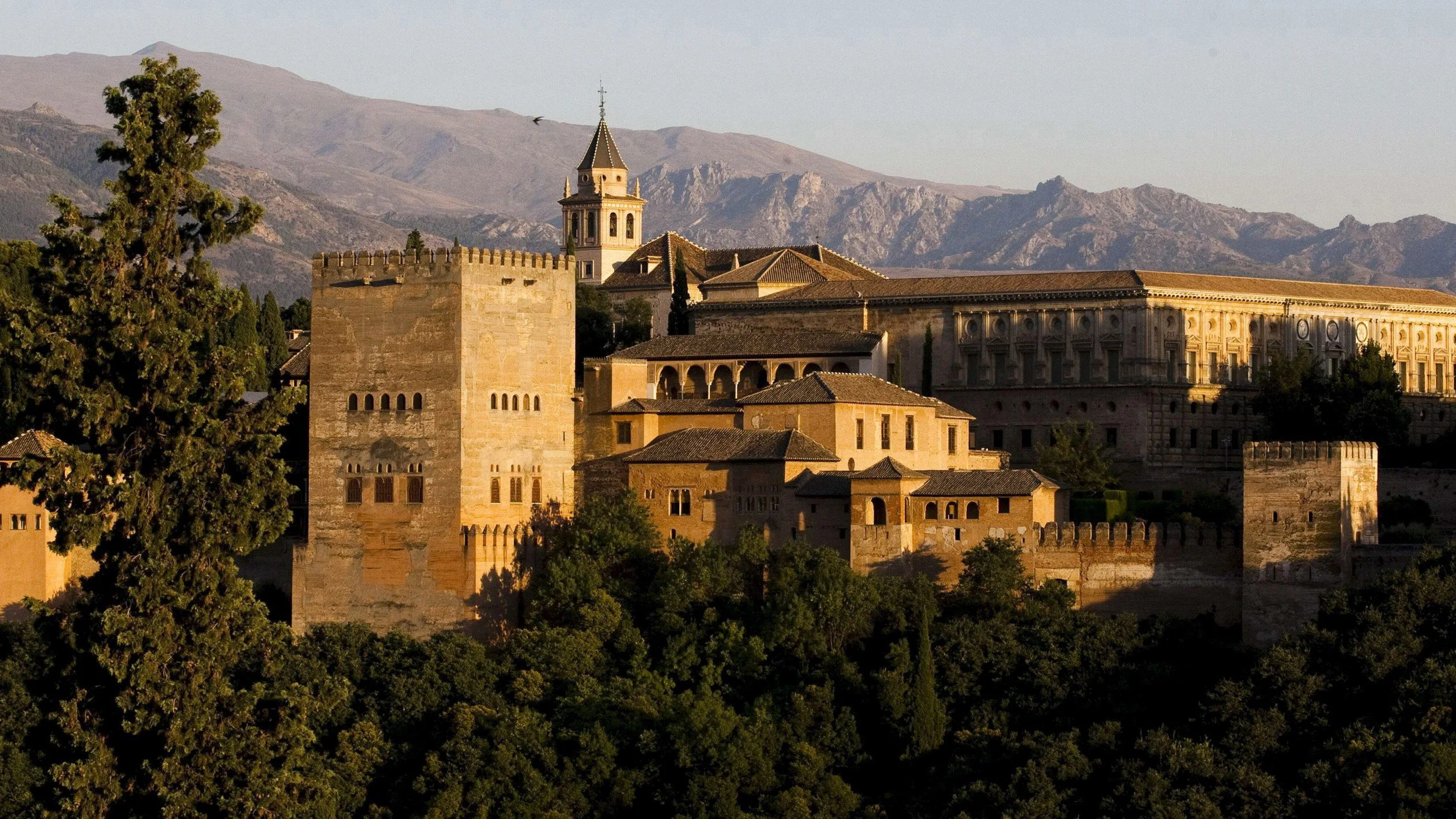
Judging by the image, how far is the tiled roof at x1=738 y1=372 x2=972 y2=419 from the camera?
235 ft

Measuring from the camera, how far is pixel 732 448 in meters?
68.4

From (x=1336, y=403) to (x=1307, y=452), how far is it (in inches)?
821

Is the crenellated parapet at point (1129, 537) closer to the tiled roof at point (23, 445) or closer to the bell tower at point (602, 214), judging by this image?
the tiled roof at point (23, 445)

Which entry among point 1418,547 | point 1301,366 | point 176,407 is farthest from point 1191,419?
point 176,407

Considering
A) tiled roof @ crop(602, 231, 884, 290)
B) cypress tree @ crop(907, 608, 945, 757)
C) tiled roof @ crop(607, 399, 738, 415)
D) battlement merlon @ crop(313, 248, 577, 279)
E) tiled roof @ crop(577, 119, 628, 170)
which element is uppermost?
tiled roof @ crop(577, 119, 628, 170)

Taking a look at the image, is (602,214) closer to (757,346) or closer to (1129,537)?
(757,346)

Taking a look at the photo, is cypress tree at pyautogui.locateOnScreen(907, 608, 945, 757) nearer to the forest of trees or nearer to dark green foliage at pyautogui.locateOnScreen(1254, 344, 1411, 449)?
the forest of trees

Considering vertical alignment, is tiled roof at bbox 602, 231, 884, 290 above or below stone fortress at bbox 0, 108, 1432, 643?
above

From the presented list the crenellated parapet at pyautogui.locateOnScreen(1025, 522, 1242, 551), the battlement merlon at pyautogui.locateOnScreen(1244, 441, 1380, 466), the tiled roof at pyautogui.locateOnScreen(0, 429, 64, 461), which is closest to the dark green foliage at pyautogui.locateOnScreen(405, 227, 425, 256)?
the tiled roof at pyautogui.locateOnScreen(0, 429, 64, 461)

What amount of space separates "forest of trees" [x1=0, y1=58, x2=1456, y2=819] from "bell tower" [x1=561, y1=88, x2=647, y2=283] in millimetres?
55176

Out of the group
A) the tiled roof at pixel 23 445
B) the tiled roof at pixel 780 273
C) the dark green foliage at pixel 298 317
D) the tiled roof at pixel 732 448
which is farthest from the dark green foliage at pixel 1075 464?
the dark green foliage at pixel 298 317

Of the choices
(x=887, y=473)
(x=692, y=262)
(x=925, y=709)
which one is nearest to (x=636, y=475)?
(x=887, y=473)

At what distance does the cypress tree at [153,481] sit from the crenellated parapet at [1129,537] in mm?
27055

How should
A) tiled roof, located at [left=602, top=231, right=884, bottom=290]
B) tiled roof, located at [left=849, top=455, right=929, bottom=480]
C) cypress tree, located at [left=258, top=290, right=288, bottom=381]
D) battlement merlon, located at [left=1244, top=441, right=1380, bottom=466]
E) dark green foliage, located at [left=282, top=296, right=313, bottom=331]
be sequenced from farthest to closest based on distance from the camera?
1. tiled roof, located at [left=602, top=231, right=884, bottom=290]
2. dark green foliage, located at [left=282, top=296, right=313, bottom=331]
3. cypress tree, located at [left=258, top=290, right=288, bottom=381]
4. tiled roof, located at [left=849, top=455, right=929, bottom=480]
5. battlement merlon, located at [left=1244, top=441, right=1380, bottom=466]
